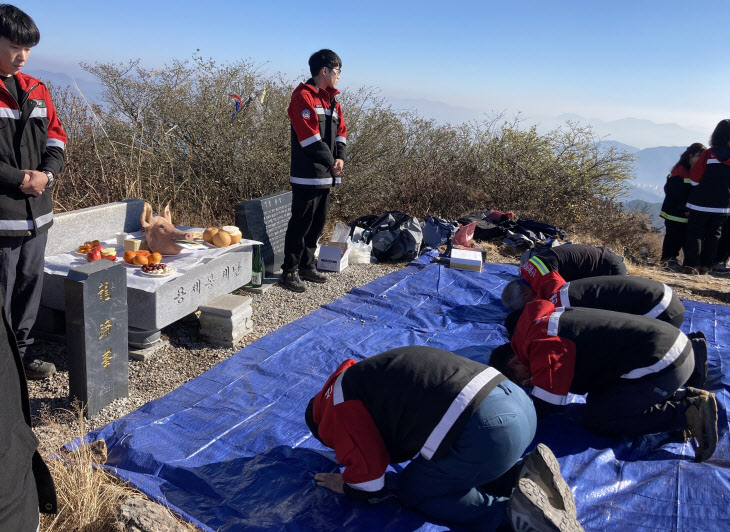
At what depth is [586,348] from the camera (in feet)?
9.29

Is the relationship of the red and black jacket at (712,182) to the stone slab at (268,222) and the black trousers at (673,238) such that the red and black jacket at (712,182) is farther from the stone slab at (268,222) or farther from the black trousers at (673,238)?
the stone slab at (268,222)

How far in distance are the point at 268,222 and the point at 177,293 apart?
1780 mm

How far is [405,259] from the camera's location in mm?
6770

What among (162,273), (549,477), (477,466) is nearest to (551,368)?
(549,477)

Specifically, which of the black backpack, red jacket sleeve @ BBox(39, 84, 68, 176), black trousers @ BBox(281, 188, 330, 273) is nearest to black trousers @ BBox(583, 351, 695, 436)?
black trousers @ BBox(281, 188, 330, 273)

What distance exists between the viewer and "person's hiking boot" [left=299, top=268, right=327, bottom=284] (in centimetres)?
562

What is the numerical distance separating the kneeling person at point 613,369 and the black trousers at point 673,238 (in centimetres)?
579

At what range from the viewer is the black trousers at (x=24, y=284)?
3.16m

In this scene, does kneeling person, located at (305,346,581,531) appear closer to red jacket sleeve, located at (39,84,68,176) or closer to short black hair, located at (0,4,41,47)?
red jacket sleeve, located at (39,84,68,176)

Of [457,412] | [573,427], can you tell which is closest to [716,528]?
[573,427]

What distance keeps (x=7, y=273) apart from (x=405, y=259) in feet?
14.8

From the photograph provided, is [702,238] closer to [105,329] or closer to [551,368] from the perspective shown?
[551,368]

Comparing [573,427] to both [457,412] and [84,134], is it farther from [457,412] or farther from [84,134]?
[84,134]

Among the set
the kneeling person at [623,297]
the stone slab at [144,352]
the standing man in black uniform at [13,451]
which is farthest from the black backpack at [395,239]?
the standing man in black uniform at [13,451]
